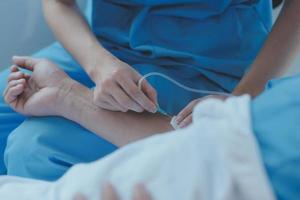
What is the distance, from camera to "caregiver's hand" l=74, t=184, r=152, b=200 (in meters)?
0.50

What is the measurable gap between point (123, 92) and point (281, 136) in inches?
18.3

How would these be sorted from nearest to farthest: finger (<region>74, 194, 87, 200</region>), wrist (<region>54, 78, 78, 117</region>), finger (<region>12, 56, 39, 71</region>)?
finger (<region>74, 194, 87, 200</region>), wrist (<region>54, 78, 78, 117</region>), finger (<region>12, 56, 39, 71</region>)

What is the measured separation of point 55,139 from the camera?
36.5 inches

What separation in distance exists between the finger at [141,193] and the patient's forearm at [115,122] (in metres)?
0.40

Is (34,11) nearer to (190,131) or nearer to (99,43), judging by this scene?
(99,43)

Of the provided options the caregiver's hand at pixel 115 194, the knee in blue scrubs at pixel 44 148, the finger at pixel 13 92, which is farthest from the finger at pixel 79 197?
the finger at pixel 13 92

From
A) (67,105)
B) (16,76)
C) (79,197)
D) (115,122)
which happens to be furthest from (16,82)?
(79,197)

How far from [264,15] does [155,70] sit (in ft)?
1.01

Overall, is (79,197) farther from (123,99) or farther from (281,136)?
(123,99)

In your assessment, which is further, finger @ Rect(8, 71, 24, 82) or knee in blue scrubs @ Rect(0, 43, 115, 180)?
finger @ Rect(8, 71, 24, 82)

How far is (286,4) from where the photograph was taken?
1.07 meters

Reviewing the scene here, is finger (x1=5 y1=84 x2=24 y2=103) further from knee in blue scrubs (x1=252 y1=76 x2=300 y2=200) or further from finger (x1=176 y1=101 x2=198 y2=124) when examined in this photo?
knee in blue scrubs (x1=252 y1=76 x2=300 y2=200)

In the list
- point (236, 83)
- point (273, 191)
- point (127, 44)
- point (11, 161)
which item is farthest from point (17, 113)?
point (273, 191)

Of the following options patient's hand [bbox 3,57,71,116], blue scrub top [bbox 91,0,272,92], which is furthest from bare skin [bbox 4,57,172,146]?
blue scrub top [bbox 91,0,272,92]
